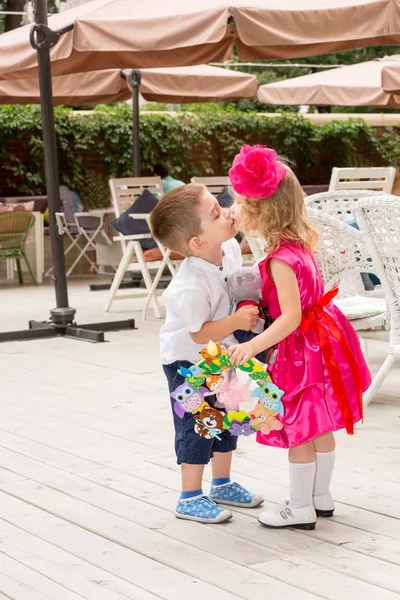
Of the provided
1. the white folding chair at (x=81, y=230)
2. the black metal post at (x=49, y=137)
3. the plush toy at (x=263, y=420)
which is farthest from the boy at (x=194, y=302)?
the white folding chair at (x=81, y=230)

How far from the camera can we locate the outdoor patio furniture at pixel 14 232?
10.7 m

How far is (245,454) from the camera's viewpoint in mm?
3709

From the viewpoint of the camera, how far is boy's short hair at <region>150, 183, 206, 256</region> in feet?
9.25

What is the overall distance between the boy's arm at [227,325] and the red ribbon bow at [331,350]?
15 centimetres

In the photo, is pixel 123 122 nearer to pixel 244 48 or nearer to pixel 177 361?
pixel 244 48

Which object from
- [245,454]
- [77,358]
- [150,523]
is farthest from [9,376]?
[150,523]

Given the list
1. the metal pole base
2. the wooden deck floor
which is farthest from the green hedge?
the wooden deck floor

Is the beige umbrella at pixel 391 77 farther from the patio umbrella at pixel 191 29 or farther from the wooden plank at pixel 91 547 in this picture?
the wooden plank at pixel 91 547

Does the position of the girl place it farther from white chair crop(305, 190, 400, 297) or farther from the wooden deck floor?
white chair crop(305, 190, 400, 297)

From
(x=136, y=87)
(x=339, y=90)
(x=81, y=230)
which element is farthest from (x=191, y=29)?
(x=339, y=90)

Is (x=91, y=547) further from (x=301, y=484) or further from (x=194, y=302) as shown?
(x=194, y=302)

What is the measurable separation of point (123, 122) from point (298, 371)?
35.5 feet

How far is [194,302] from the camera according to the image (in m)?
2.77

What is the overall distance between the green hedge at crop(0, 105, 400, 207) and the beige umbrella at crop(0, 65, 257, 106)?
1.89 meters
